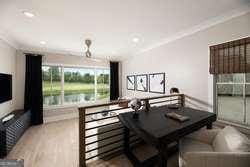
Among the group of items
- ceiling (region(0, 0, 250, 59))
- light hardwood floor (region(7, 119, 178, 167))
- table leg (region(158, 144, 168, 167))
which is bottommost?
light hardwood floor (region(7, 119, 178, 167))

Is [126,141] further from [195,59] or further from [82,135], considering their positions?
[195,59]

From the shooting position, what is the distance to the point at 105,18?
2.22 metres

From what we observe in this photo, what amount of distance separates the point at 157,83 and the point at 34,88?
12.7 feet

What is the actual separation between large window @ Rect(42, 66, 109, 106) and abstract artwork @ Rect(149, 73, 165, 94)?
2.52 m

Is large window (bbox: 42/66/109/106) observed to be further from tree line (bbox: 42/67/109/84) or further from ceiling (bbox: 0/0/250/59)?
ceiling (bbox: 0/0/250/59)

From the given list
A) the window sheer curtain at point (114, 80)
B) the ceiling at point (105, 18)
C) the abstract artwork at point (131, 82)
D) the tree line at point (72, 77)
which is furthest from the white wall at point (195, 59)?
the tree line at point (72, 77)

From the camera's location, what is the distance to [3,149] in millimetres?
2342

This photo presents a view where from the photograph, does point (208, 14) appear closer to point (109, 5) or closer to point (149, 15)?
point (149, 15)

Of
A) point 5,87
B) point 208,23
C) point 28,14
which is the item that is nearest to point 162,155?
point 208,23

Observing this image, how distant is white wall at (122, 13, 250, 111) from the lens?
221 cm

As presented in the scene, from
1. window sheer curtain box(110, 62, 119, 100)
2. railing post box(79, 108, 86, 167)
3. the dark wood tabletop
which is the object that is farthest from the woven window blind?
window sheer curtain box(110, 62, 119, 100)

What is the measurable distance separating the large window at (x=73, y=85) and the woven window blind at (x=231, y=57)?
4.30 m

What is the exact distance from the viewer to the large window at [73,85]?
4647 millimetres

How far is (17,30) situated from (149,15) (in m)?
2.74
